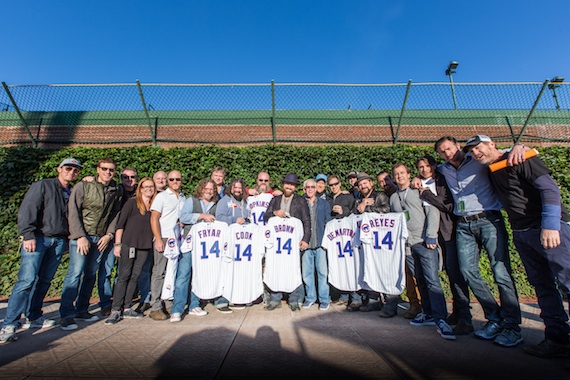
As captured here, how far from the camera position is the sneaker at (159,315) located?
4.36m

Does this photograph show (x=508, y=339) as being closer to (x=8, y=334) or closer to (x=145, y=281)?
(x=145, y=281)

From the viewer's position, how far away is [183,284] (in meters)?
4.60

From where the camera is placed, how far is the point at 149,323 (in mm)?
4172

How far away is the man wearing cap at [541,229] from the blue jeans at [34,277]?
5.56m

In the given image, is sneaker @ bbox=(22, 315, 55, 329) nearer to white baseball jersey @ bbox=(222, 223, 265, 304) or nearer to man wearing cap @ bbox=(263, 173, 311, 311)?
white baseball jersey @ bbox=(222, 223, 265, 304)

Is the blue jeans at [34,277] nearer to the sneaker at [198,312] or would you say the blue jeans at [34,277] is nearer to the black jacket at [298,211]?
the sneaker at [198,312]

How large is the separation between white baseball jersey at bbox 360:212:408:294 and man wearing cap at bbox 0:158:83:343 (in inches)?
180

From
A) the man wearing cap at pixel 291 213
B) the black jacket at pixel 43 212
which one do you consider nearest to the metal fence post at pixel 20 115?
the black jacket at pixel 43 212

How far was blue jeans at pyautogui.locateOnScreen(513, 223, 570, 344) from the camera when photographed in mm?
2752

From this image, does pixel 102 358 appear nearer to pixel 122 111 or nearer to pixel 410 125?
pixel 122 111

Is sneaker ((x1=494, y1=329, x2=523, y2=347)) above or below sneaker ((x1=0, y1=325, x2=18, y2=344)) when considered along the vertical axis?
below

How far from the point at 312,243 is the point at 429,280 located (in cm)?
197

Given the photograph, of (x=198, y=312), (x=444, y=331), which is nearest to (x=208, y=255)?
(x=198, y=312)

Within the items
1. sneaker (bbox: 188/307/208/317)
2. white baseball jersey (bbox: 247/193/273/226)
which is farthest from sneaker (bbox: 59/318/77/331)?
white baseball jersey (bbox: 247/193/273/226)
